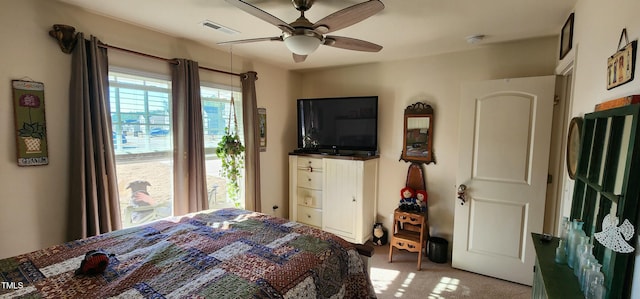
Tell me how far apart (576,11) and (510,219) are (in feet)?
5.68

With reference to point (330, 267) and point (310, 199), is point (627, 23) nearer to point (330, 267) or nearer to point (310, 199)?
point (330, 267)

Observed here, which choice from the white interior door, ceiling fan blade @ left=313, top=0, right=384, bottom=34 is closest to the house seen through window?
ceiling fan blade @ left=313, top=0, right=384, bottom=34

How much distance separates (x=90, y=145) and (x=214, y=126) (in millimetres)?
1180

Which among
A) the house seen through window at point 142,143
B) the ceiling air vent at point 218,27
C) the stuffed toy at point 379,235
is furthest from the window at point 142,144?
the stuffed toy at point 379,235

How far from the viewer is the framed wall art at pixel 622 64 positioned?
3.00 ft

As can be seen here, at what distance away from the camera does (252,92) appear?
3.18 m

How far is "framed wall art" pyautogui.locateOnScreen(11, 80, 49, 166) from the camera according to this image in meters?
1.72

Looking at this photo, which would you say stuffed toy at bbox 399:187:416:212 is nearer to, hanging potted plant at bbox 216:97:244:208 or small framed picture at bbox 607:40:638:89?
hanging potted plant at bbox 216:97:244:208

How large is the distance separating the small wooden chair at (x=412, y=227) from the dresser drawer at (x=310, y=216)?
3.21ft

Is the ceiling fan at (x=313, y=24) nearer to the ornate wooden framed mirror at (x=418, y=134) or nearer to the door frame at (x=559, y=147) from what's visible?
the ornate wooden framed mirror at (x=418, y=134)

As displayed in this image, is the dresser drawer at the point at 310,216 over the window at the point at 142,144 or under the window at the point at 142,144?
under

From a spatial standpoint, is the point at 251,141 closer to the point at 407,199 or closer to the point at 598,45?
the point at 407,199

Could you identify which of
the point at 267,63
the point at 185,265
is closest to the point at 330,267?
the point at 185,265

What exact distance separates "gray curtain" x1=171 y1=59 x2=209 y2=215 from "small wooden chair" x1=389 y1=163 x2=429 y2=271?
2.10 meters
